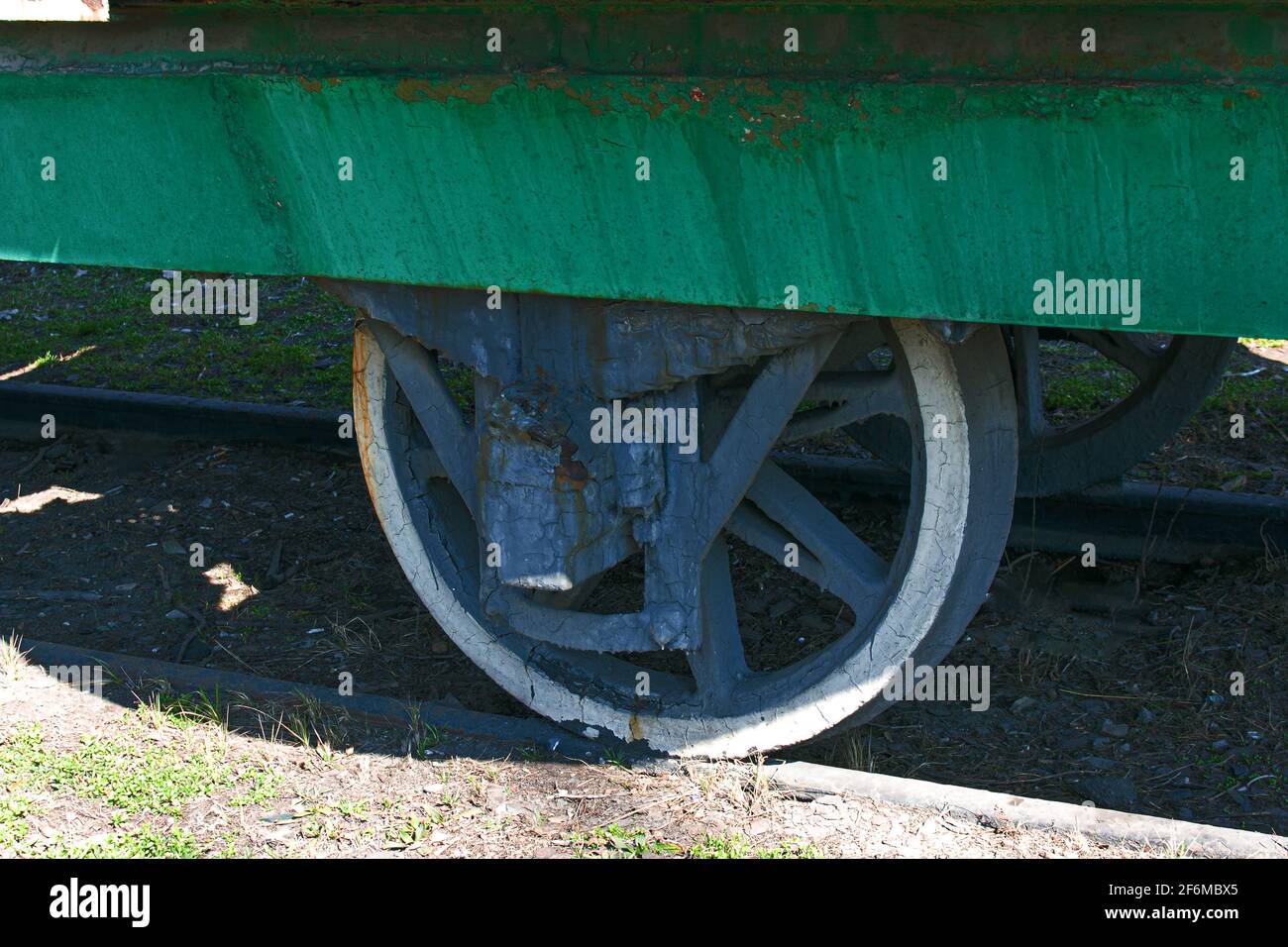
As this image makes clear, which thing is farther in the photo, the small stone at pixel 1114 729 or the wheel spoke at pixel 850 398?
the small stone at pixel 1114 729

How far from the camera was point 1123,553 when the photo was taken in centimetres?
473

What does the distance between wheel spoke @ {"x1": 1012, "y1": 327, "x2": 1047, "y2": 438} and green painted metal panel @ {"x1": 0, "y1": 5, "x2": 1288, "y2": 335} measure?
1.71 meters

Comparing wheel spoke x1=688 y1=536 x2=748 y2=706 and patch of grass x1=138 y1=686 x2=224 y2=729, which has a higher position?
wheel spoke x1=688 y1=536 x2=748 y2=706

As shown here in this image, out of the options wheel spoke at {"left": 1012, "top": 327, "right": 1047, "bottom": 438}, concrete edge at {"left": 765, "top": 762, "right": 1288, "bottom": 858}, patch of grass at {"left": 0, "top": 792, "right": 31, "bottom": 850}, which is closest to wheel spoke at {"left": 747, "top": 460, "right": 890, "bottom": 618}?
concrete edge at {"left": 765, "top": 762, "right": 1288, "bottom": 858}

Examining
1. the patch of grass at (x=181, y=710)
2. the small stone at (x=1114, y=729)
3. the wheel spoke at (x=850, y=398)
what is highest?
the wheel spoke at (x=850, y=398)

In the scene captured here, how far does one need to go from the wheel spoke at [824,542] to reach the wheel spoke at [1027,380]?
1.07 meters

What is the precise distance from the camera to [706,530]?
3.39 m

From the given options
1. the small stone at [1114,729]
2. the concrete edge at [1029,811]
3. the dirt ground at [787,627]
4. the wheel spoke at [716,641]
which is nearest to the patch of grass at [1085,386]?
the dirt ground at [787,627]

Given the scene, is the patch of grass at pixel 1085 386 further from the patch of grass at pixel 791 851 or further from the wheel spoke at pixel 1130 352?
the patch of grass at pixel 791 851

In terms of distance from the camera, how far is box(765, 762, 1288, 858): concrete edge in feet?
9.89

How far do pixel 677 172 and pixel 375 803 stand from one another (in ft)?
5.83

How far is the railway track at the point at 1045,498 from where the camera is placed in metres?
4.61

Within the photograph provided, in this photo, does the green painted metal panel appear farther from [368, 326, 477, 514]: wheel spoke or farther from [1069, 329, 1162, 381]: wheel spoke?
[1069, 329, 1162, 381]: wheel spoke

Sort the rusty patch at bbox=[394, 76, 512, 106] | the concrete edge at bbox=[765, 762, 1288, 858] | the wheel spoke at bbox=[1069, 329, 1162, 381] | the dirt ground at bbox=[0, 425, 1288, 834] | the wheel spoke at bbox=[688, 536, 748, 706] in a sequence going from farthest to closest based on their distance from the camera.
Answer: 1. the wheel spoke at bbox=[1069, 329, 1162, 381]
2. the dirt ground at bbox=[0, 425, 1288, 834]
3. the wheel spoke at bbox=[688, 536, 748, 706]
4. the concrete edge at bbox=[765, 762, 1288, 858]
5. the rusty patch at bbox=[394, 76, 512, 106]
